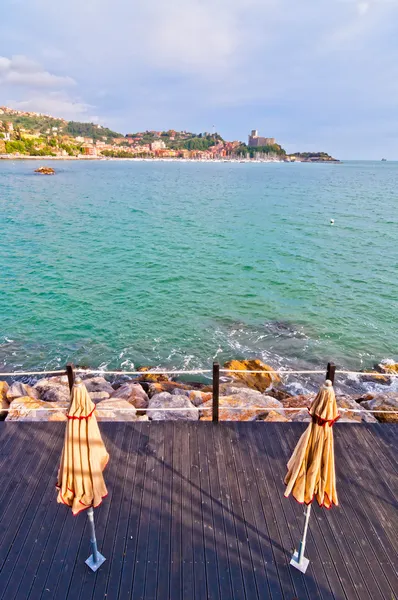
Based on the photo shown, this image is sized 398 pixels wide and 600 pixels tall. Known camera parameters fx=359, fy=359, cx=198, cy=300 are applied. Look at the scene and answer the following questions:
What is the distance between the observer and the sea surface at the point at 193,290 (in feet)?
53.8

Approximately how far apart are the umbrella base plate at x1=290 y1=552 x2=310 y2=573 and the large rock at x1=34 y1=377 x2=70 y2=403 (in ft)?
22.7

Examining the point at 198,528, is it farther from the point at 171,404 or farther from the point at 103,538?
the point at 171,404

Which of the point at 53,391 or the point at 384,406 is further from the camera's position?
the point at 53,391

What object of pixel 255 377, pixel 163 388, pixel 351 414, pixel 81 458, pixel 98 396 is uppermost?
pixel 81 458

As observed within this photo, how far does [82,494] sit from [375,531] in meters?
4.01

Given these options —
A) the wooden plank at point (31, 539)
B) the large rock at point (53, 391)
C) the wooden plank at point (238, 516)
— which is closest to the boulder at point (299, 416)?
the wooden plank at point (238, 516)

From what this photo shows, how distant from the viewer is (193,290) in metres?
23.4

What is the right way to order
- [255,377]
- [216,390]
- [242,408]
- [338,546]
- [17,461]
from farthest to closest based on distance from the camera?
[255,377], [242,408], [216,390], [17,461], [338,546]

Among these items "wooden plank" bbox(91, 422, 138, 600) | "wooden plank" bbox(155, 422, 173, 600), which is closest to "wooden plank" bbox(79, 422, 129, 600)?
"wooden plank" bbox(91, 422, 138, 600)

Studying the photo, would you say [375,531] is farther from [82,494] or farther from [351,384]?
[351,384]

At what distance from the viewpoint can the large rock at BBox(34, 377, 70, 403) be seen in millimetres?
9895

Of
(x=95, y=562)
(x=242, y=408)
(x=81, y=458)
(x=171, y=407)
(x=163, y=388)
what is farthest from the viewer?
(x=163, y=388)

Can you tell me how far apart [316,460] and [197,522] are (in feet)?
6.96

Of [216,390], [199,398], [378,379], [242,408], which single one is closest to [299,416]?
[242,408]
